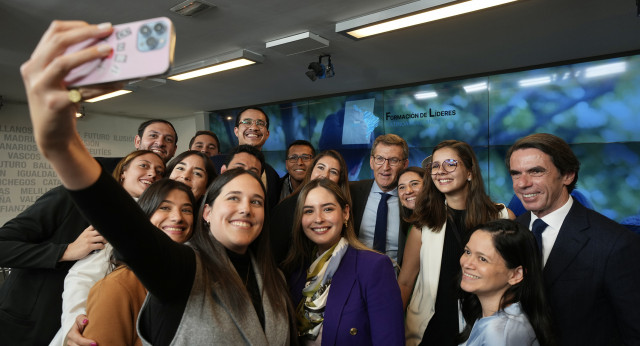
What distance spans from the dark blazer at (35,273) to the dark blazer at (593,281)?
230cm

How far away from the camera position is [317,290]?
1.71m

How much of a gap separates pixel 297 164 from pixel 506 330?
2543mm

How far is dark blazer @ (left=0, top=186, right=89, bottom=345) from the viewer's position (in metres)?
1.78

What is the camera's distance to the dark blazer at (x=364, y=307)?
159 cm

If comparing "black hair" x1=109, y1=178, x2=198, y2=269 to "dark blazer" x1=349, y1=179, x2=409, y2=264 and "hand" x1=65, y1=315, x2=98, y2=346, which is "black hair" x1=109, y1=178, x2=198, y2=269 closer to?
"hand" x1=65, y1=315, x2=98, y2=346

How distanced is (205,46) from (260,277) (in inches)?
145

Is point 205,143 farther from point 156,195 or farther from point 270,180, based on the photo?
point 156,195

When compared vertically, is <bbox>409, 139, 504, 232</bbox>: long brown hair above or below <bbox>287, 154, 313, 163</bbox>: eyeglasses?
below

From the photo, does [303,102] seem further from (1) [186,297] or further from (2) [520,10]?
(1) [186,297]

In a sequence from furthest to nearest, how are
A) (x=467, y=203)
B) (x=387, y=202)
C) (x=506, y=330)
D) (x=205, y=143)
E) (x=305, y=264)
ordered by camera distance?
(x=205, y=143) < (x=387, y=202) < (x=467, y=203) < (x=305, y=264) < (x=506, y=330)

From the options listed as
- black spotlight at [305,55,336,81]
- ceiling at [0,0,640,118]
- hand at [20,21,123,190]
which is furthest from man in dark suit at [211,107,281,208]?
hand at [20,21,123,190]

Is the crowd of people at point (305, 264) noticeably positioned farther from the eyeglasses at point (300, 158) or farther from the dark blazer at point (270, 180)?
the eyeglasses at point (300, 158)

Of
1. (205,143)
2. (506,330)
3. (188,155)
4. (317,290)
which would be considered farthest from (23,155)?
(506,330)

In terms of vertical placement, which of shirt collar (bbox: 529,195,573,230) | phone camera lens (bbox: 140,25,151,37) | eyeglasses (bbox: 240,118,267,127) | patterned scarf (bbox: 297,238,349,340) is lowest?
patterned scarf (bbox: 297,238,349,340)
